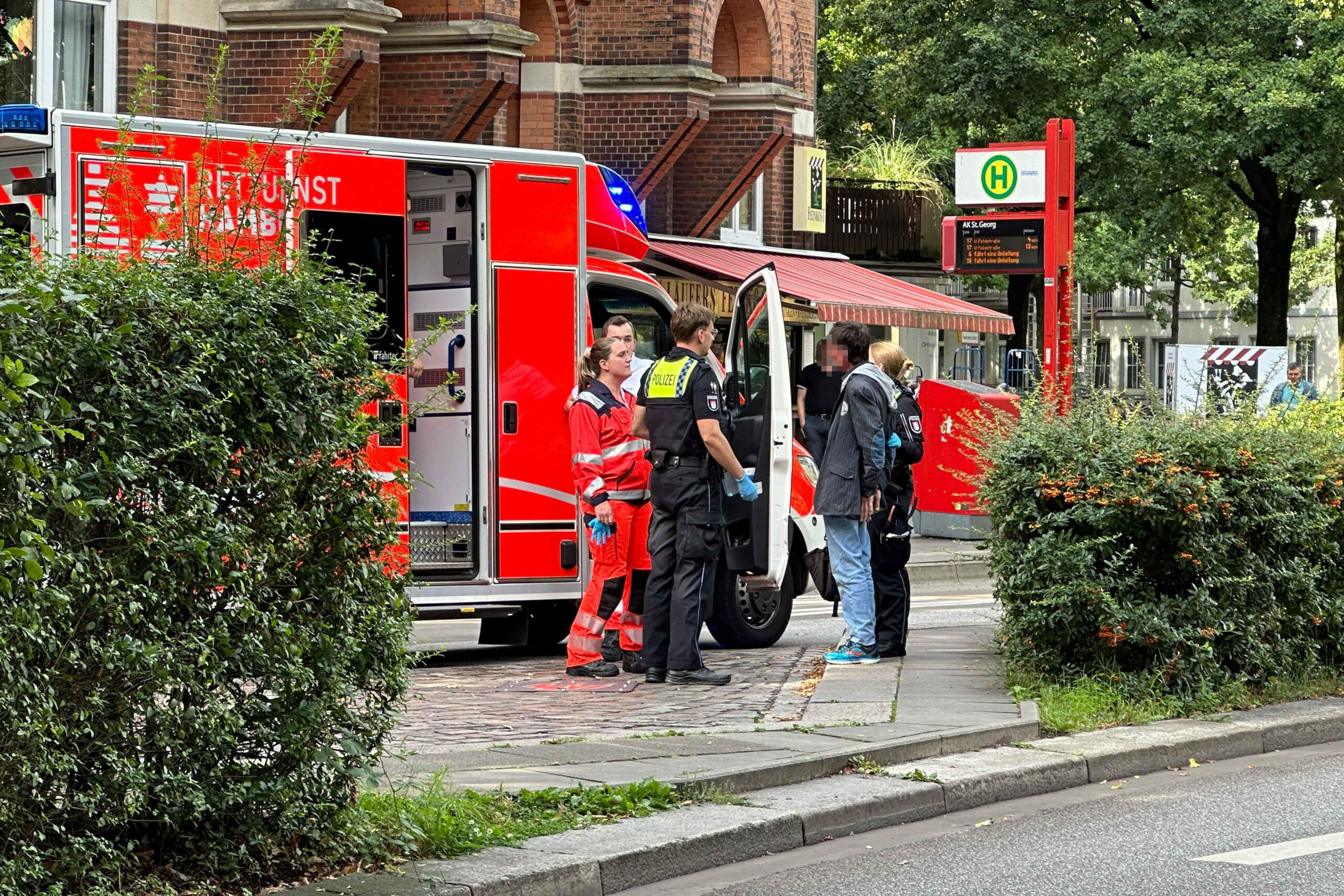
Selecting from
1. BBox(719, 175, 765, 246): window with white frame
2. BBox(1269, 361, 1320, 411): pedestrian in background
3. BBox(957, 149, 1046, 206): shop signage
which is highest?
BBox(719, 175, 765, 246): window with white frame

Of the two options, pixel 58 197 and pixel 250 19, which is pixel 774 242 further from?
pixel 58 197

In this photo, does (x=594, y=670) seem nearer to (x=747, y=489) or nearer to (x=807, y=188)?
(x=747, y=489)

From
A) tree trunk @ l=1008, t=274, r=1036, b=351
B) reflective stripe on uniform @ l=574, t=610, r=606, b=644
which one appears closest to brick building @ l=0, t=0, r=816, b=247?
reflective stripe on uniform @ l=574, t=610, r=606, b=644

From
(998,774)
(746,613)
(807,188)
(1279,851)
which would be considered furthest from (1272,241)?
(1279,851)

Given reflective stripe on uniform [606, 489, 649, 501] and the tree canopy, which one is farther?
the tree canopy

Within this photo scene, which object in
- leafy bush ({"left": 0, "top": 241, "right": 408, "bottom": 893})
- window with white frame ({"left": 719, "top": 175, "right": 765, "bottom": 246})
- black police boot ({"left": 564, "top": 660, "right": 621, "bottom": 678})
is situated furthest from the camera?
window with white frame ({"left": 719, "top": 175, "right": 765, "bottom": 246})

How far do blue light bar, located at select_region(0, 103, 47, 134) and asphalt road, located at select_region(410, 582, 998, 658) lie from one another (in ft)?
12.1

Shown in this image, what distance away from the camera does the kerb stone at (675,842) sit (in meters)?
6.07

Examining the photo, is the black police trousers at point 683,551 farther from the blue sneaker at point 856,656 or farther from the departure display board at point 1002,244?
the departure display board at point 1002,244

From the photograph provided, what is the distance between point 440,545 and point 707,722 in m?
3.24

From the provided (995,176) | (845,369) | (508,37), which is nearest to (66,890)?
(845,369)

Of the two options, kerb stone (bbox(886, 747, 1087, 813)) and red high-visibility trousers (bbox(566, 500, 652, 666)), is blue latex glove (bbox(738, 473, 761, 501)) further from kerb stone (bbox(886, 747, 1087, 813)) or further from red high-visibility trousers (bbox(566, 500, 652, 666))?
kerb stone (bbox(886, 747, 1087, 813))

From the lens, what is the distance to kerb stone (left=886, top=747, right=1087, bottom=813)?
24.6ft

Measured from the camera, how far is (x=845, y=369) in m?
11.5
